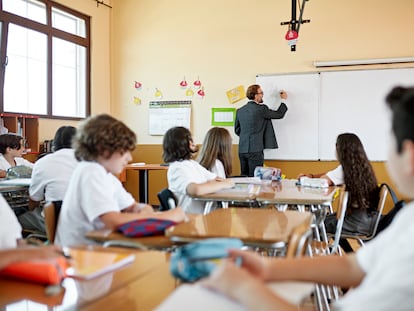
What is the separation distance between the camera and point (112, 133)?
1.82 meters

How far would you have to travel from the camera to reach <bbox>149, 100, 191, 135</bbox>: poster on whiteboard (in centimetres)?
647

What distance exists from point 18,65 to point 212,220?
4588 mm

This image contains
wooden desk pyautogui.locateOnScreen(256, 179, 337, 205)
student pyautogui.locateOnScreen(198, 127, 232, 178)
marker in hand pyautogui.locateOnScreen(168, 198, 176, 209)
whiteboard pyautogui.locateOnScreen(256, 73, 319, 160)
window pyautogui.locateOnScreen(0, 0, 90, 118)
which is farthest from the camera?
whiteboard pyautogui.locateOnScreen(256, 73, 319, 160)

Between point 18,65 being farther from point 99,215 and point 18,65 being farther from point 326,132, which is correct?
point 99,215

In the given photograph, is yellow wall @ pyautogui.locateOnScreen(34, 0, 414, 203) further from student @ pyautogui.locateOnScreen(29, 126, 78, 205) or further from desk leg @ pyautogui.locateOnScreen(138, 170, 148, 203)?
student @ pyautogui.locateOnScreen(29, 126, 78, 205)

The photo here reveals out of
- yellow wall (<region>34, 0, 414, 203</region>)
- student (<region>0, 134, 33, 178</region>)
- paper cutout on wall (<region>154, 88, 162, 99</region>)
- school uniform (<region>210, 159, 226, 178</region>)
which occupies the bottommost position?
school uniform (<region>210, 159, 226, 178</region>)

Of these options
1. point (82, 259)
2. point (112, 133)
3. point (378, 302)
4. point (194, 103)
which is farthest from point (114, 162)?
point (194, 103)

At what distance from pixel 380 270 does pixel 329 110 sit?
5148 mm

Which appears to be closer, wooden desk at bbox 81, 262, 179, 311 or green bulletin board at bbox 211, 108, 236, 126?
wooden desk at bbox 81, 262, 179, 311

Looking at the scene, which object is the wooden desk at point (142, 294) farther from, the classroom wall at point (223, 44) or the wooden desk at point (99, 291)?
the classroom wall at point (223, 44)

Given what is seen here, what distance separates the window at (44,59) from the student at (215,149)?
286 centimetres

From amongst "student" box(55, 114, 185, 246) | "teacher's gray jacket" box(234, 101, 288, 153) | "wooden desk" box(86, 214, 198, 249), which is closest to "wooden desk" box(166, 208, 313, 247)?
"wooden desk" box(86, 214, 198, 249)

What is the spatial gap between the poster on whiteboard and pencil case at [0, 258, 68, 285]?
5381mm

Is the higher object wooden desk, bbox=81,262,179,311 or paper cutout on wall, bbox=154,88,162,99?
paper cutout on wall, bbox=154,88,162,99
